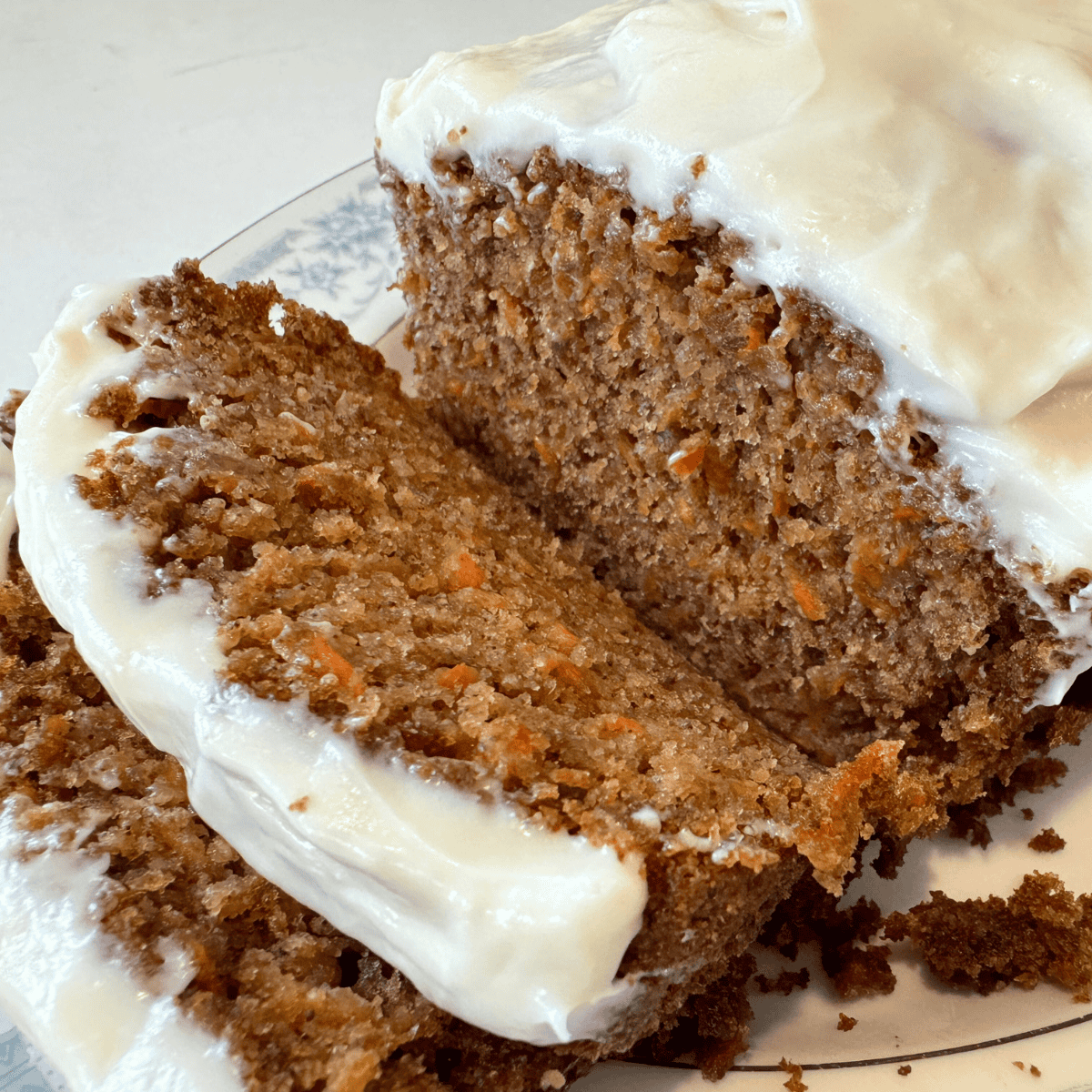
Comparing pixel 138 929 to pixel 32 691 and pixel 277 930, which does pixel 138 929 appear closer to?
pixel 277 930

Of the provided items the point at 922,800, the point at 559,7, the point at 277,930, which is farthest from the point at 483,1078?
the point at 559,7

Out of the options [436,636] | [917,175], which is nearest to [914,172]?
[917,175]

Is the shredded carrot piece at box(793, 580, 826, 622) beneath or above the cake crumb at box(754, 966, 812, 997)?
above

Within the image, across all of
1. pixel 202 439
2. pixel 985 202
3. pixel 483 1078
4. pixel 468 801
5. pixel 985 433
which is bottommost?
pixel 483 1078

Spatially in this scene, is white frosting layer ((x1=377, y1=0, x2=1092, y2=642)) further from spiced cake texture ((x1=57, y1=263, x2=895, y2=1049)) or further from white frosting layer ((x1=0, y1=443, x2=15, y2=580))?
white frosting layer ((x1=0, y1=443, x2=15, y2=580))

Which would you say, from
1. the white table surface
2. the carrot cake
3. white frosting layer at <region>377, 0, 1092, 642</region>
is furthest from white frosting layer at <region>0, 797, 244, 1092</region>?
the white table surface

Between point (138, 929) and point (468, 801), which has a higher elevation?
point (468, 801)

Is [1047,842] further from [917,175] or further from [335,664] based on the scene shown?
[335,664]
